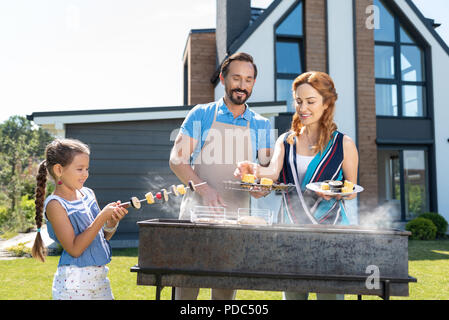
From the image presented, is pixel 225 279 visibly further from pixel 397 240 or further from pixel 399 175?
pixel 399 175

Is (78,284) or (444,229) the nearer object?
(78,284)

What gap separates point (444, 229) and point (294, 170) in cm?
989

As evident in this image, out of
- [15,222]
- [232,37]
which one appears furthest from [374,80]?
[15,222]

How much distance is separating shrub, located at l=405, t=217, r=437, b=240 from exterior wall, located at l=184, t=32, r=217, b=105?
7008mm

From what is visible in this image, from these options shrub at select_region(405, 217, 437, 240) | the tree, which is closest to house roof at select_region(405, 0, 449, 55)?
shrub at select_region(405, 217, 437, 240)

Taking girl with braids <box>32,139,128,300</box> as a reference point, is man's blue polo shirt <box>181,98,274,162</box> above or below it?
above

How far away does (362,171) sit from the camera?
1097cm

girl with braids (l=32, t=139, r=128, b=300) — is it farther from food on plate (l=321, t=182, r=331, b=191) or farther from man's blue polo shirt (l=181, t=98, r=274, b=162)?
food on plate (l=321, t=182, r=331, b=191)

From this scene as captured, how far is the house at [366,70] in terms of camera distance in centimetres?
1083

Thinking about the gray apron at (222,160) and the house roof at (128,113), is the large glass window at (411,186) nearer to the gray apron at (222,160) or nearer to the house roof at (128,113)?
the house roof at (128,113)

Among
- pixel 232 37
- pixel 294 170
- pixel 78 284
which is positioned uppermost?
pixel 232 37

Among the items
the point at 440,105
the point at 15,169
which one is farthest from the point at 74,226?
the point at 15,169

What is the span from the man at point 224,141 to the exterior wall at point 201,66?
9.59 m

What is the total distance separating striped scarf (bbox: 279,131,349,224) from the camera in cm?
231
